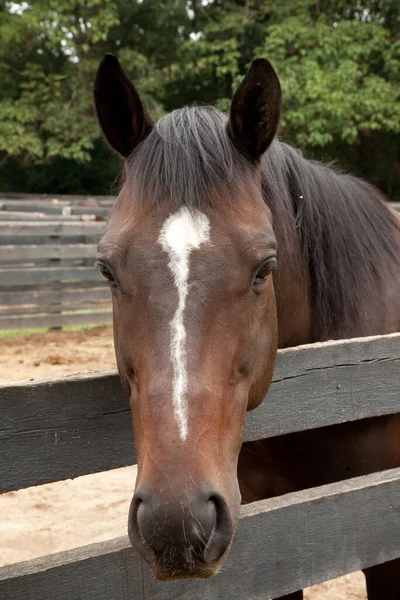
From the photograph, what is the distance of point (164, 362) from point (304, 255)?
3.91ft

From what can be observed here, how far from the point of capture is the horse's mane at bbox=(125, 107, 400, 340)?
6.12ft

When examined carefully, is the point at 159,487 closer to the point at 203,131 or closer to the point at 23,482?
the point at 23,482

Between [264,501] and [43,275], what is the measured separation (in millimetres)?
8266

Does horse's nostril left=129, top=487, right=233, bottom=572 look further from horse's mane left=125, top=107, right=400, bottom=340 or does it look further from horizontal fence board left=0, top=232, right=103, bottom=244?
horizontal fence board left=0, top=232, right=103, bottom=244

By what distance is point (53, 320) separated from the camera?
9.86 metres

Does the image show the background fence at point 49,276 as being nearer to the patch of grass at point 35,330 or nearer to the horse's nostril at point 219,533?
the patch of grass at point 35,330

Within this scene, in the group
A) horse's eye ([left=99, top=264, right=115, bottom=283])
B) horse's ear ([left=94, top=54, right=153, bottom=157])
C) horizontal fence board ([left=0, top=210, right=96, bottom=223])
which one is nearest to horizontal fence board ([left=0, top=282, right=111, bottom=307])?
horizontal fence board ([left=0, top=210, right=96, bottom=223])

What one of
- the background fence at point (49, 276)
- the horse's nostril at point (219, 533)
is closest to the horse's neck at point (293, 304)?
the horse's nostril at point (219, 533)

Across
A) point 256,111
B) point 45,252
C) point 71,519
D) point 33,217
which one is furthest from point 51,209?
point 256,111

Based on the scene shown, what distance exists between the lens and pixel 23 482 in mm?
1677

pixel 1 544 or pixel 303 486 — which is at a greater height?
pixel 303 486

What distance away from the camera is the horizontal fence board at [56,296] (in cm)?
960

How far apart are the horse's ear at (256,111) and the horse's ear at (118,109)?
302 millimetres

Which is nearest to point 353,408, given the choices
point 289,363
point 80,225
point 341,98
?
point 289,363
